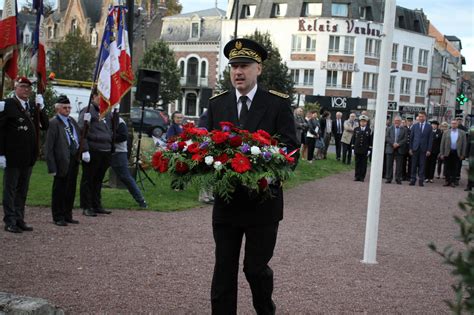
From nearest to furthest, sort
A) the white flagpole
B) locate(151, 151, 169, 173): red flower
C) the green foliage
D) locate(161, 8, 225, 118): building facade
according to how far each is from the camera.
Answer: the green foliage < locate(151, 151, 169, 173): red flower < the white flagpole < locate(161, 8, 225, 118): building facade

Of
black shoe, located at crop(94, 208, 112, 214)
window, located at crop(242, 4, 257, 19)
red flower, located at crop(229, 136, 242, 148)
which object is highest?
window, located at crop(242, 4, 257, 19)

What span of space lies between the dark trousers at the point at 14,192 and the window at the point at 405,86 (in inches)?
2563

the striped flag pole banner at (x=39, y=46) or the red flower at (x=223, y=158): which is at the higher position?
the striped flag pole banner at (x=39, y=46)

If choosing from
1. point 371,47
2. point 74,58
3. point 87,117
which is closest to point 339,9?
point 371,47

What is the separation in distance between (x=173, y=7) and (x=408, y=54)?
31509 mm

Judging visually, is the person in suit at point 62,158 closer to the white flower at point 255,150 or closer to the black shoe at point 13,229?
the black shoe at point 13,229

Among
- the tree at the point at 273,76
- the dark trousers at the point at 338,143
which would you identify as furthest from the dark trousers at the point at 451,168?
the tree at the point at 273,76

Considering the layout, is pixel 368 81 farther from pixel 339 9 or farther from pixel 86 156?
pixel 86 156

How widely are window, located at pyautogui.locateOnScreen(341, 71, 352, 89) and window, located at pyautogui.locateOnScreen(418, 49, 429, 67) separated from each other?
12.0 meters

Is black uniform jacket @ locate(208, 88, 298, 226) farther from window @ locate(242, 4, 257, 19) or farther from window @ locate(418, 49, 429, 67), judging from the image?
window @ locate(418, 49, 429, 67)

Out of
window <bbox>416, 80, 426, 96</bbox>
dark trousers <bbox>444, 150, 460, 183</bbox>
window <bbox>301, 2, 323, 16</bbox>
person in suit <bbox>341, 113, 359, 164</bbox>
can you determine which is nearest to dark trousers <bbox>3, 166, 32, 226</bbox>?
dark trousers <bbox>444, 150, 460, 183</bbox>

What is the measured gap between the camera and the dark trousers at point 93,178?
1130cm

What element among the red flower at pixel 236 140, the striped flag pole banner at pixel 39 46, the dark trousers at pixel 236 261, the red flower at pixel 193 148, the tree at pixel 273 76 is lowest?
the dark trousers at pixel 236 261

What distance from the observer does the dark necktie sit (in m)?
4.97
